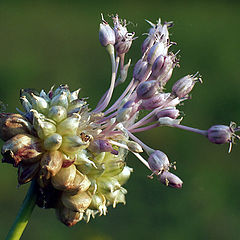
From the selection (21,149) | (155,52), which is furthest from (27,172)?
(155,52)

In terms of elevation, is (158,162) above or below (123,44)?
below

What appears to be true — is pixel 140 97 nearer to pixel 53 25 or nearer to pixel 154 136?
pixel 154 136

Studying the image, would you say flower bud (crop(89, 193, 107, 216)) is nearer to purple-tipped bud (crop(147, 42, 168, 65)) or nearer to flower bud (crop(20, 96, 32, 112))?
flower bud (crop(20, 96, 32, 112))

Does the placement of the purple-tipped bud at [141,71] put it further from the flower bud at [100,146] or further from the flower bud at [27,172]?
the flower bud at [27,172]

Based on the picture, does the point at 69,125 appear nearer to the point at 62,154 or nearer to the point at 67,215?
the point at 62,154

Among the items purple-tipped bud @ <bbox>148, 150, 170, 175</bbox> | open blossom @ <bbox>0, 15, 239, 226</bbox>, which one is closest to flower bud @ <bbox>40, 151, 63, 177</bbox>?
open blossom @ <bbox>0, 15, 239, 226</bbox>

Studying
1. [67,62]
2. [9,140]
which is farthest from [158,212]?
[9,140]

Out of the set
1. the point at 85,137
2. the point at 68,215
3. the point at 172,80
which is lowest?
the point at 172,80
